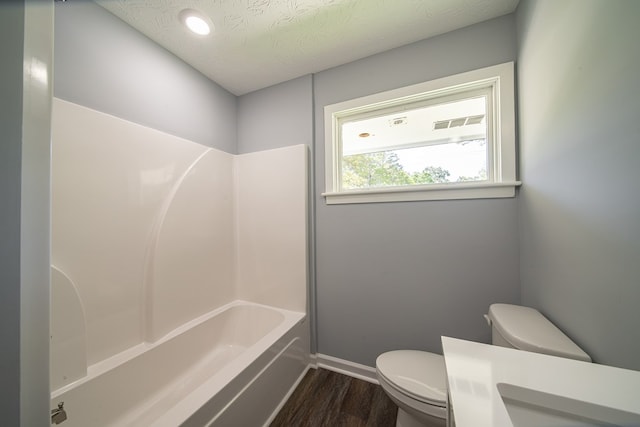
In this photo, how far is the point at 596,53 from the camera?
0.69 metres

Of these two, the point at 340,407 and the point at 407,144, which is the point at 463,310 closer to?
the point at 340,407

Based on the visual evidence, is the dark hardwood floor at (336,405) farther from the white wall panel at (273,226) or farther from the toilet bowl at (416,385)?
the white wall panel at (273,226)

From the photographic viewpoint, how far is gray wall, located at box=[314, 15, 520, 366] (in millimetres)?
1318

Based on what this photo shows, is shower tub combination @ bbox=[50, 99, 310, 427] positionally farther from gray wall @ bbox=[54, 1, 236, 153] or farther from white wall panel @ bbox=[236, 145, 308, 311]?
gray wall @ bbox=[54, 1, 236, 153]

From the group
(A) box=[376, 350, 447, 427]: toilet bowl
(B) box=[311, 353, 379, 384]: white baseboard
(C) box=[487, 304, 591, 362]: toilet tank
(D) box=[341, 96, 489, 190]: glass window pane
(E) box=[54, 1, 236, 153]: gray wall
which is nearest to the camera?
(C) box=[487, 304, 591, 362]: toilet tank

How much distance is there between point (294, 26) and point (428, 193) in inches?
55.1

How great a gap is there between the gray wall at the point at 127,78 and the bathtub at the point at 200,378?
1477mm

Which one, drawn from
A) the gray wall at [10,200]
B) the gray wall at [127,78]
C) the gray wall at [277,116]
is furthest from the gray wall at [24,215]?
the gray wall at [277,116]

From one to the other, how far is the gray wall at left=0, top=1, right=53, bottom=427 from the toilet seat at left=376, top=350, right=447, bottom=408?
4.02 feet

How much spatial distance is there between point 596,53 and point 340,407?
2.04 metres

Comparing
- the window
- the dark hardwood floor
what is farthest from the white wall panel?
the dark hardwood floor

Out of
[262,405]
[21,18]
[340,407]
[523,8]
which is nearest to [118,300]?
[262,405]

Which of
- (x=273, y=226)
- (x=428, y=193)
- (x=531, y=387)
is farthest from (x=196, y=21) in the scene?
(x=531, y=387)

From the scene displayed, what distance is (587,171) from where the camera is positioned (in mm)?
737
